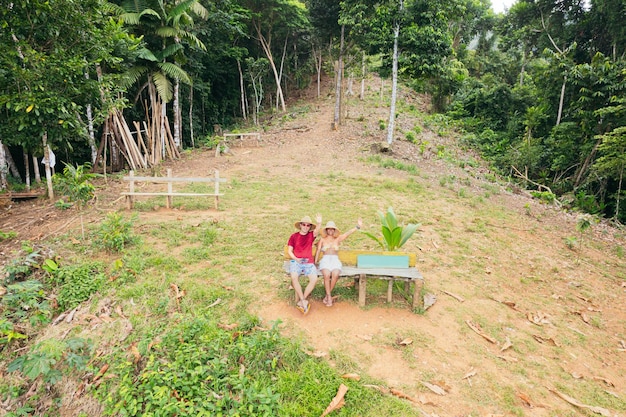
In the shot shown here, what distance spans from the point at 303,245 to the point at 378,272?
1117mm

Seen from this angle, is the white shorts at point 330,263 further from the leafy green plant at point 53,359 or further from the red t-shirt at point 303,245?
the leafy green plant at point 53,359

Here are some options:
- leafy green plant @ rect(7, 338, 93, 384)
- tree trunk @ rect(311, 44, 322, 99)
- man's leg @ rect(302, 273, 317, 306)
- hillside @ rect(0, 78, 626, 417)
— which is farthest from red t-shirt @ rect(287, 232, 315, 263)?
tree trunk @ rect(311, 44, 322, 99)

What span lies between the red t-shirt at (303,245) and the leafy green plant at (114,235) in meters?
3.16

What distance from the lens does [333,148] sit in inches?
647

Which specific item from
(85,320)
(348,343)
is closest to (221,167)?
(85,320)

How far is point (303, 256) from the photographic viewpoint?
5.12m

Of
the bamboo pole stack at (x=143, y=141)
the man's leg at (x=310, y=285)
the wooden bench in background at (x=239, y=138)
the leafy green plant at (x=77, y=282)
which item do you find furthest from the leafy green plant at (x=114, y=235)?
the wooden bench in background at (x=239, y=138)

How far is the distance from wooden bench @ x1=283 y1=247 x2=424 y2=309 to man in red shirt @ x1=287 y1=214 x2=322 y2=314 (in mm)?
134

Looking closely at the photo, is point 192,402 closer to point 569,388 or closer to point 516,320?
point 569,388

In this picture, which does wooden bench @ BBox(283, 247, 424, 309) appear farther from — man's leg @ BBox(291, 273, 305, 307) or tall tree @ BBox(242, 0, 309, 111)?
tall tree @ BBox(242, 0, 309, 111)

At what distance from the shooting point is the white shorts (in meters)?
4.93

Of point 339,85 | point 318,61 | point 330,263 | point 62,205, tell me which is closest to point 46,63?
point 62,205

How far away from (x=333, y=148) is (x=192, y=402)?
548 inches

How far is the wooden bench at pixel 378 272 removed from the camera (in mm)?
4895
